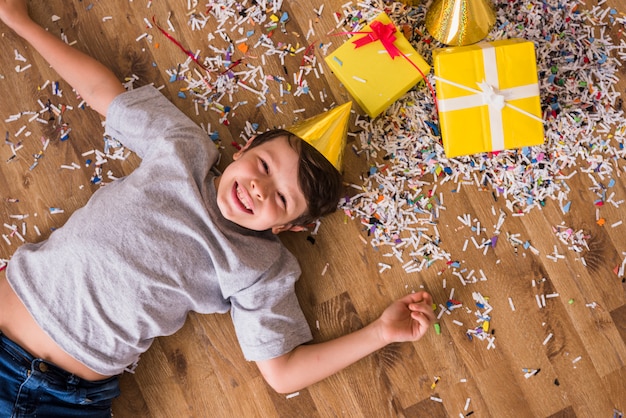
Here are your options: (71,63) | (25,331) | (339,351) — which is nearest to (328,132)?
(339,351)

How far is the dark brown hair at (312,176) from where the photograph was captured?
1.05m

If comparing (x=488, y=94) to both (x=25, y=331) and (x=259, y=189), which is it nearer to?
(x=259, y=189)

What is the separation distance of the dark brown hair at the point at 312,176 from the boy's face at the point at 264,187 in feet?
0.04

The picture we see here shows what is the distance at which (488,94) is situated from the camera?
117 cm

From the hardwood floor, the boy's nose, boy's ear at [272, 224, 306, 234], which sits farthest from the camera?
the hardwood floor

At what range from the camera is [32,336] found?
112cm

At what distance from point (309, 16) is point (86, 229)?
0.75 meters

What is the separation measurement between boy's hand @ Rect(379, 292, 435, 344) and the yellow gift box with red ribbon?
48cm

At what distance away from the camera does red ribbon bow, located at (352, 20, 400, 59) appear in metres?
1.21

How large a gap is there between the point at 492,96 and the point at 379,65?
0.90 feet

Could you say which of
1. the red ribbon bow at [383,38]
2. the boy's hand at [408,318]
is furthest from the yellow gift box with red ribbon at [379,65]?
the boy's hand at [408,318]

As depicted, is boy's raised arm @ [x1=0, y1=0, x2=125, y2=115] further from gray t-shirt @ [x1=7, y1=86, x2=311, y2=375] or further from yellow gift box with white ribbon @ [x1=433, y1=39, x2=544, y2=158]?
yellow gift box with white ribbon @ [x1=433, y1=39, x2=544, y2=158]

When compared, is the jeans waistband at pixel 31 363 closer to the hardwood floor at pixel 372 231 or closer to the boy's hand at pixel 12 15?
the hardwood floor at pixel 372 231

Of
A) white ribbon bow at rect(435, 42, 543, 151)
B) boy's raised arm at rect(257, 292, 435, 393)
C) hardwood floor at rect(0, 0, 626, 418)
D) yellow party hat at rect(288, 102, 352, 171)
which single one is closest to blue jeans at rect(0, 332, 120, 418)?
hardwood floor at rect(0, 0, 626, 418)
